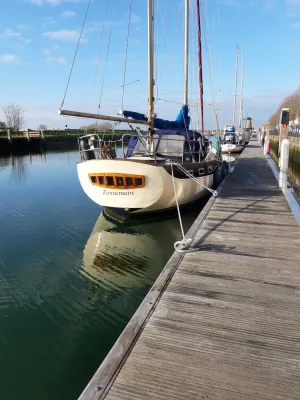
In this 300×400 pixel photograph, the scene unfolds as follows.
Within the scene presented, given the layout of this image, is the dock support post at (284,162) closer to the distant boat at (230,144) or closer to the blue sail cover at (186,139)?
the blue sail cover at (186,139)

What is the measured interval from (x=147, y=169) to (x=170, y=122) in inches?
159

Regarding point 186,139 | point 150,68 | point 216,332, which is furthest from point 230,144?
point 216,332

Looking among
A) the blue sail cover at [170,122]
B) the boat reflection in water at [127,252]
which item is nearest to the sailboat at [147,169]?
the blue sail cover at [170,122]

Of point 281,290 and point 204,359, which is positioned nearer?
point 204,359

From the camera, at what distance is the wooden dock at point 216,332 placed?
→ 7.93ft

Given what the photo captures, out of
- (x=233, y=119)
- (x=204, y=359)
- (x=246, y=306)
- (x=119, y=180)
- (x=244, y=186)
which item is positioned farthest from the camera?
(x=233, y=119)

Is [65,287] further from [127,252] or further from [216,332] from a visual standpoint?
[216,332]

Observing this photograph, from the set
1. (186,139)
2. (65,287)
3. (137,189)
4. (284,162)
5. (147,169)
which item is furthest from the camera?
(186,139)

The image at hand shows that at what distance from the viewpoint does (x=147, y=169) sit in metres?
8.40

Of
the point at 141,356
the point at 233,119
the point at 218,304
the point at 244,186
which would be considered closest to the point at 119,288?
the point at 218,304

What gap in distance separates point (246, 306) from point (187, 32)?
15628mm

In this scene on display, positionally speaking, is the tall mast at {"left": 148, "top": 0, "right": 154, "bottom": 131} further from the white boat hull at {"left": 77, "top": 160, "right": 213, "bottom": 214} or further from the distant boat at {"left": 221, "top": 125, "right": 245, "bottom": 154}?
the distant boat at {"left": 221, "top": 125, "right": 245, "bottom": 154}

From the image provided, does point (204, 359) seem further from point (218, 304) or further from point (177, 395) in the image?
point (218, 304)

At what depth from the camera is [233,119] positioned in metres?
47.2
